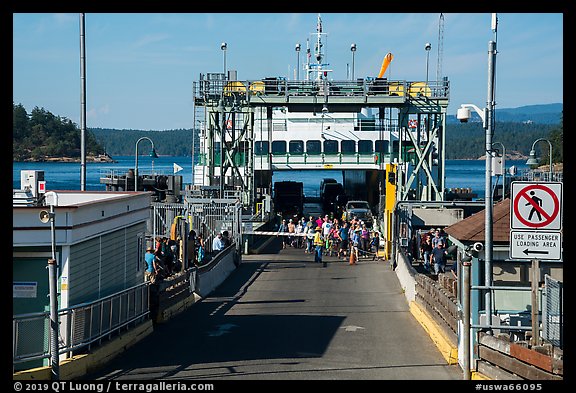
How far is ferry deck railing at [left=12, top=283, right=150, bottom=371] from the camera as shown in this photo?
1330 cm

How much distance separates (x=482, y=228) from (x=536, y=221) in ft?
16.9

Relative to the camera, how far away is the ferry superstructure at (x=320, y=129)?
43219 millimetres

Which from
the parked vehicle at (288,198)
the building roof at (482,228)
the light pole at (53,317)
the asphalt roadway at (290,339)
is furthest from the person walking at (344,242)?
the light pole at (53,317)

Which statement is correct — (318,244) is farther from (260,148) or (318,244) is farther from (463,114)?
(260,148)

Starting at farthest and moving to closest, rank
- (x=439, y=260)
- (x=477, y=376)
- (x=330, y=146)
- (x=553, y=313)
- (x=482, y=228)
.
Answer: (x=330, y=146)
(x=439, y=260)
(x=482, y=228)
(x=477, y=376)
(x=553, y=313)

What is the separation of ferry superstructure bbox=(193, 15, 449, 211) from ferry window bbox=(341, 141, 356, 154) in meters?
0.06

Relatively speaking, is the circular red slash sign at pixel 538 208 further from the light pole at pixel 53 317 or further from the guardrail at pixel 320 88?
the guardrail at pixel 320 88

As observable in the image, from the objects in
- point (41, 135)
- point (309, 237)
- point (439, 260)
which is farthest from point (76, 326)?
point (41, 135)

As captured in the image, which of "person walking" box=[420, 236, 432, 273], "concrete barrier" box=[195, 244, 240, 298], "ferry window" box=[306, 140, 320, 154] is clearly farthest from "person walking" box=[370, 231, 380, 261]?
"ferry window" box=[306, 140, 320, 154]

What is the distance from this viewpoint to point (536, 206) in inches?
478

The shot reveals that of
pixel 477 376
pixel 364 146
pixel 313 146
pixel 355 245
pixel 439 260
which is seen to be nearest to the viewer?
pixel 477 376

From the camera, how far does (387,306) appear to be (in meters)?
23.2
